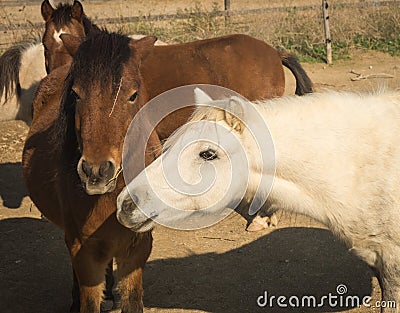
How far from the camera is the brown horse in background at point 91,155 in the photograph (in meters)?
2.67

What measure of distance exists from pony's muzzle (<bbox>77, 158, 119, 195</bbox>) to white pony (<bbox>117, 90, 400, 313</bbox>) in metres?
0.22

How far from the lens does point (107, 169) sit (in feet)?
8.54

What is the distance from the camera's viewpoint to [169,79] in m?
5.53

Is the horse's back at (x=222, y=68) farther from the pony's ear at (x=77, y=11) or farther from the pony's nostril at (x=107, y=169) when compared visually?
the pony's nostril at (x=107, y=169)

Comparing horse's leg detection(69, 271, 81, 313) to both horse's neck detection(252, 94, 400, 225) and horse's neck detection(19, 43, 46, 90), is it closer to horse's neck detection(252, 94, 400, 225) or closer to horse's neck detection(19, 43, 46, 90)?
horse's neck detection(252, 94, 400, 225)

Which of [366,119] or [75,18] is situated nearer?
[366,119]

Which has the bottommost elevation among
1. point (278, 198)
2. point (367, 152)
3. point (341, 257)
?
point (341, 257)

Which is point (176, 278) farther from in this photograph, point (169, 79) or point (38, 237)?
point (169, 79)

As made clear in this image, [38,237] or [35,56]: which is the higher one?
[35,56]

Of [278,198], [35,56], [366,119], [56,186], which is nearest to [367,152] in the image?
[366,119]

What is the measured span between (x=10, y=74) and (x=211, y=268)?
3.27 m

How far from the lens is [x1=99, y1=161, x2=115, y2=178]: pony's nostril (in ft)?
8.48

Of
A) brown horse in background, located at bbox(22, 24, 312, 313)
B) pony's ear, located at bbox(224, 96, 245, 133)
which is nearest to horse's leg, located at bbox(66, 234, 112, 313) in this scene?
brown horse in background, located at bbox(22, 24, 312, 313)

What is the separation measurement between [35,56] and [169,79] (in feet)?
6.20
